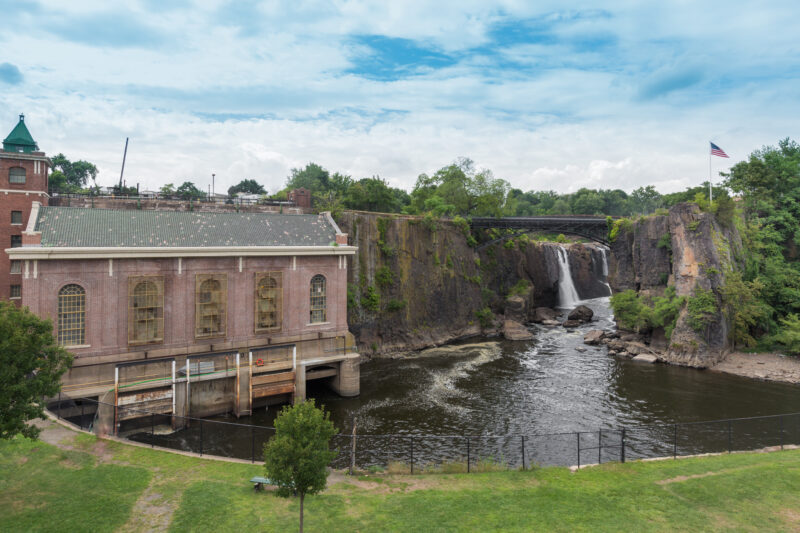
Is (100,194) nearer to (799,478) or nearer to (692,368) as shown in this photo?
(799,478)

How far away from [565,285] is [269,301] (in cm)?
6016

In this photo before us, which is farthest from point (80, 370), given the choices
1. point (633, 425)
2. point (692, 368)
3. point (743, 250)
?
point (743, 250)


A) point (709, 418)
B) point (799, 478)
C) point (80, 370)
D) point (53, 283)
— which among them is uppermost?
point (53, 283)

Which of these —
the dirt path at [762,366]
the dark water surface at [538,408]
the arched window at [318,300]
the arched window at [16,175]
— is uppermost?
the arched window at [16,175]

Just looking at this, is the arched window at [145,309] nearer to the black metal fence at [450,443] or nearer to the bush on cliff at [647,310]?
the black metal fence at [450,443]

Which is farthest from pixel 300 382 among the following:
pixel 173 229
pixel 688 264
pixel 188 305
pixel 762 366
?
pixel 762 366

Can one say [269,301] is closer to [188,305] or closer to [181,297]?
[188,305]

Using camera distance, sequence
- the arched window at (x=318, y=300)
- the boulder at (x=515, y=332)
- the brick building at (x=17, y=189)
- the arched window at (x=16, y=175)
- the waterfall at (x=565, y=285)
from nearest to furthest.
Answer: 1. the brick building at (x=17, y=189)
2. the arched window at (x=16, y=175)
3. the arched window at (x=318, y=300)
4. the boulder at (x=515, y=332)
5. the waterfall at (x=565, y=285)

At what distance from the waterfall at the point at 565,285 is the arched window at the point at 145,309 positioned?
63240 mm

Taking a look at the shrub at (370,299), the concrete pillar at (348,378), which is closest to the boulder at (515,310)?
the shrub at (370,299)

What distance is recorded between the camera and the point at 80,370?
2480cm

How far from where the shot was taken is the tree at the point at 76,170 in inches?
4021

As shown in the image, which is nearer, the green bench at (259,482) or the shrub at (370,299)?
the green bench at (259,482)

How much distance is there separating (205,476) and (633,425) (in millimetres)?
24501
